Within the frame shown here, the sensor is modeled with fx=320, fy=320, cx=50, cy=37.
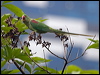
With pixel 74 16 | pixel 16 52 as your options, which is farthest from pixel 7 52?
pixel 74 16

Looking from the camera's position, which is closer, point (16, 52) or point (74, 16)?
point (16, 52)

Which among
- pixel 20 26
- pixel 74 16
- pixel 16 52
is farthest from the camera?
pixel 74 16

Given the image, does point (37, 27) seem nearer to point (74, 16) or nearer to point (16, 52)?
point (16, 52)

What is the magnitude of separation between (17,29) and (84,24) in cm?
5105

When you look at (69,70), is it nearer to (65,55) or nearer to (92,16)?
(65,55)

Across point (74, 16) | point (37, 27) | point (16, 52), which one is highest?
point (37, 27)

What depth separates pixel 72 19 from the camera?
5244 centimetres

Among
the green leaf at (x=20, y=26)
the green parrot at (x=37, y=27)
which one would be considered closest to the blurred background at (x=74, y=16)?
the green leaf at (x=20, y=26)

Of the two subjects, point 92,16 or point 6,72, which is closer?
point 6,72

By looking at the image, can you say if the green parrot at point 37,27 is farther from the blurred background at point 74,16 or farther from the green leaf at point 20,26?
the blurred background at point 74,16

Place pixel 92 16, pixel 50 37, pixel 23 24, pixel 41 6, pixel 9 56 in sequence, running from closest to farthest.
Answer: pixel 9 56 < pixel 23 24 < pixel 50 37 < pixel 41 6 < pixel 92 16

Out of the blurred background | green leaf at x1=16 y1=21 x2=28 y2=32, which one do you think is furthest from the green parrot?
the blurred background

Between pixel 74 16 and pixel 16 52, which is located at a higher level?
pixel 16 52

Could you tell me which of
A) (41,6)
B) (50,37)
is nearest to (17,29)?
(50,37)
